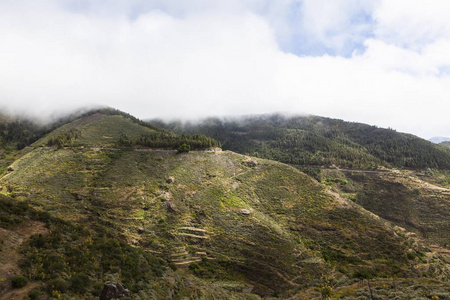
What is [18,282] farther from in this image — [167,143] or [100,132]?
[100,132]

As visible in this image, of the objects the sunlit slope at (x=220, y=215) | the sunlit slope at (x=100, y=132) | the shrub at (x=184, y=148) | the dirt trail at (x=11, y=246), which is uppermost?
the sunlit slope at (x=100, y=132)

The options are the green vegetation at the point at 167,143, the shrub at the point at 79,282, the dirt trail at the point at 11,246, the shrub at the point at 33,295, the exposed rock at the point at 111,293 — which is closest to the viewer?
the shrub at the point at 33,295

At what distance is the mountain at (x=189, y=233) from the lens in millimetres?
25219

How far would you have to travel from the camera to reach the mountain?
2522cm

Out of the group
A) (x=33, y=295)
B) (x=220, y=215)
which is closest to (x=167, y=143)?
(x=220, y=215)

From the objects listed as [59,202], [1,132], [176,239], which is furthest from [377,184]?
[1,132]

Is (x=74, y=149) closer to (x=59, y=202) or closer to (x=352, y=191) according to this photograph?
(x=59, y=202)

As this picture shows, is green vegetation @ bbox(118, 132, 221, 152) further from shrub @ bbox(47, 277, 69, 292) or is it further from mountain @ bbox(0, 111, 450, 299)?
shrub @ bbox(47, 277, 69, 292)

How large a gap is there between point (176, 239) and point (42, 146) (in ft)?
268

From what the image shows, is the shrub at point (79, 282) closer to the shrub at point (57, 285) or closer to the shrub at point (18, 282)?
the shrub at point (57, 285)

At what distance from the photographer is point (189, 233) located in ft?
184

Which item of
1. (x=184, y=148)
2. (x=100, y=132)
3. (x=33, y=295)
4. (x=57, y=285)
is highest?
(x=100, y=132)

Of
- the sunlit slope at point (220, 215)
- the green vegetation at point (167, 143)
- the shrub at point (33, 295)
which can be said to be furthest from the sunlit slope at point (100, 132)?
the shrub at point (33, 295)

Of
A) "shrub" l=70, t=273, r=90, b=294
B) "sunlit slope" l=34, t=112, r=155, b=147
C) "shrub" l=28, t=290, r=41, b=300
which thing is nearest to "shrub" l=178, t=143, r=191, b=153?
"sunlit slope" l=34, t=112, r=155, b=147
